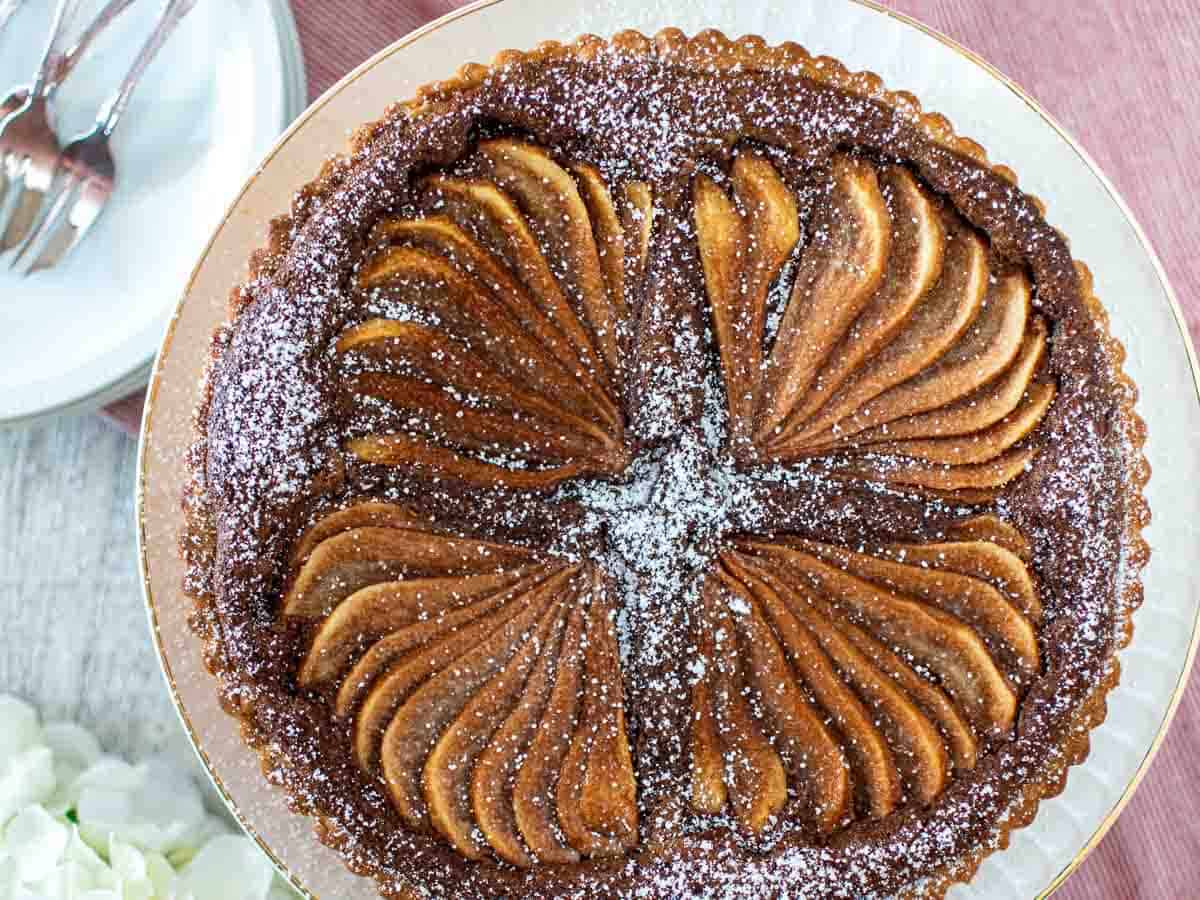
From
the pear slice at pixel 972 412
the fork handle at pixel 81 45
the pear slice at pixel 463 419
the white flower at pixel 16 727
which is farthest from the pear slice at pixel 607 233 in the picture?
the white flower at pixel 16 727

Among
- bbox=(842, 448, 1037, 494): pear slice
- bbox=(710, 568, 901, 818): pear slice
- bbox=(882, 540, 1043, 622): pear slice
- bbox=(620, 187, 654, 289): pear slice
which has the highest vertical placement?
bbox=(620, 187, 654, 289): pear slice

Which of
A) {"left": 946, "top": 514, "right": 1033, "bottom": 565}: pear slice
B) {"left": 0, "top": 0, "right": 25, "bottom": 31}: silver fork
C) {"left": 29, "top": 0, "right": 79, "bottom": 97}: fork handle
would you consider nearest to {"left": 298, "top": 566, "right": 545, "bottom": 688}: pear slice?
{"left": 946, "top": 514, "right": 1033, "bottom": 565}: pear slice

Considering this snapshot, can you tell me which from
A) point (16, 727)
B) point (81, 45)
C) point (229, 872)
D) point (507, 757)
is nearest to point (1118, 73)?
point (507, 757)

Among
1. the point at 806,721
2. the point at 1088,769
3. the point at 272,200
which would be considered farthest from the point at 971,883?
the point at 272,200

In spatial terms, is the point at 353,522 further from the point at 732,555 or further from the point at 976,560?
the point at 976,560

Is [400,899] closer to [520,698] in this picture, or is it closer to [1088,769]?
[520,698]

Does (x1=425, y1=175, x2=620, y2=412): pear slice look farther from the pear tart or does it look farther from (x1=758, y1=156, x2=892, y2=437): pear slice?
(x1=758, y1=156, x2=892, y2=437): pear slice
